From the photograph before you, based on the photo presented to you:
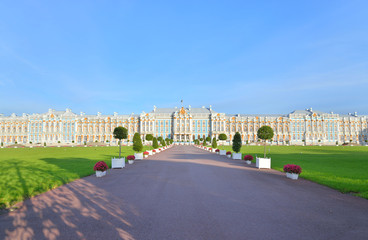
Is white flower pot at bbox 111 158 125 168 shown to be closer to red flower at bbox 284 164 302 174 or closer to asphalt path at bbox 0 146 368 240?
asphalt path at bbox 0 146 368 240

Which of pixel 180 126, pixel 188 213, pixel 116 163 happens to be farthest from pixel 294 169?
pixel 180 126

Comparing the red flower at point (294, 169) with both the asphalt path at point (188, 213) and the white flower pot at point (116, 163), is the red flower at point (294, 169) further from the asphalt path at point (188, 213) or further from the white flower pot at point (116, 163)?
the white flower pot at point (116, 163)

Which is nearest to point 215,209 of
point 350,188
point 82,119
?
point 350,188

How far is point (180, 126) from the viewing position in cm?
10062

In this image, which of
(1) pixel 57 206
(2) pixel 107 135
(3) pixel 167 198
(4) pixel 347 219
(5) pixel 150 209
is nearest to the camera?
(4) pixel 347 219

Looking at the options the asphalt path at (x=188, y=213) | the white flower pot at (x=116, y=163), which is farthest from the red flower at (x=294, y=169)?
the white flower pot at (x=116, y=163)

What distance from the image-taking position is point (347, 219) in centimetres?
653

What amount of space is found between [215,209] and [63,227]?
14.5 feet

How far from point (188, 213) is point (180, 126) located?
93.7 meters

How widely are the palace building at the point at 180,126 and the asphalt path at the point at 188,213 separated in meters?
89.8

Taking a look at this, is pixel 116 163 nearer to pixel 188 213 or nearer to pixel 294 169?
pixel 188 213

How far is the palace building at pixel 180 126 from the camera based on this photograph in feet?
330

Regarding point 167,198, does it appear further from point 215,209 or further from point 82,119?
point 82,119

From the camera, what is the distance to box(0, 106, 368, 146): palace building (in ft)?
330
